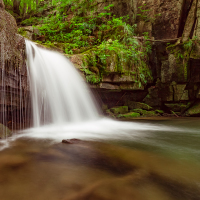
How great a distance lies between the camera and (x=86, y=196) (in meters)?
1.79

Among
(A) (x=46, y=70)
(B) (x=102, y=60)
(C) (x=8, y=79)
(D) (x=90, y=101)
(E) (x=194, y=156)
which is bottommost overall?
(E) (x=194, y=156)

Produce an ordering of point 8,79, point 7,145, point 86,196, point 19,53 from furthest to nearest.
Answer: point 19,53 → point 8,79 → point 7,145 → point 86,196

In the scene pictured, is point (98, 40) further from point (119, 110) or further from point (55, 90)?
point (55, 90)

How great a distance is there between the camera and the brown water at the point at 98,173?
183 cm

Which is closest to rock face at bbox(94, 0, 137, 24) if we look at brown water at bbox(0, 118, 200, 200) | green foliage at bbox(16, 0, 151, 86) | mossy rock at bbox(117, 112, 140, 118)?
green foliage at bbox(16, 0, 151, 86)

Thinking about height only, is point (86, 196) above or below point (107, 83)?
below

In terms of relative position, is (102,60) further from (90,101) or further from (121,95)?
(121,95)

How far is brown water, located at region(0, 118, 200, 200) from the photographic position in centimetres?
183

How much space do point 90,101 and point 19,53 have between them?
15.8 feet

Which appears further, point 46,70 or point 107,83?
point 107,83

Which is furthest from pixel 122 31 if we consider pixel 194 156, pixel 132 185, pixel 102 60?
pixel 132 185

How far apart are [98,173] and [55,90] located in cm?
562

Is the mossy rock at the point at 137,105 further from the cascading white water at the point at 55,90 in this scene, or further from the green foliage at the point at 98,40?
the cascading white water at the point at 55,90

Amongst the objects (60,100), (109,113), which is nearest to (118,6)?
(109,113)
